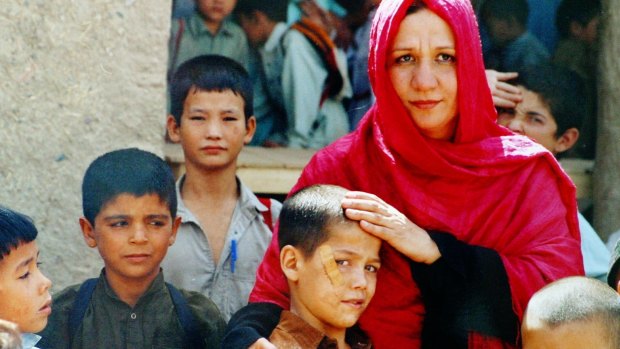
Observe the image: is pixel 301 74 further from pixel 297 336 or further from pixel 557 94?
pixel 297 336

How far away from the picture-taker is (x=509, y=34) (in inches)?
266

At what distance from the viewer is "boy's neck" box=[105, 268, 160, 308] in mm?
4438

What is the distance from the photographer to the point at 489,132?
419cm

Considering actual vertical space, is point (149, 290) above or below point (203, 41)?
below

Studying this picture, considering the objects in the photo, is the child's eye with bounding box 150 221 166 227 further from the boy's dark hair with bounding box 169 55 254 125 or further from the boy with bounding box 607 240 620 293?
the boy with bounding box 607 240 620 293

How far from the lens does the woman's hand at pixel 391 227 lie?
3.87 m

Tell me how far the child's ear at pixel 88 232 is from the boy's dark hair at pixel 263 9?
8.60ft

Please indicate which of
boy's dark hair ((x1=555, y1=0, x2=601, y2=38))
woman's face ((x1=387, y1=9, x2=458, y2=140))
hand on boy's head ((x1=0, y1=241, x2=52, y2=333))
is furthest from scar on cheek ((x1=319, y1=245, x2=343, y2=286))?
boy's dark hair ((x1=555, y1=0, x2=601, y2=38))

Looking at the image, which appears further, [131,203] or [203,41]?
[203,41]

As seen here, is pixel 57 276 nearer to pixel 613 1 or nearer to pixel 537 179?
pixel 537 179

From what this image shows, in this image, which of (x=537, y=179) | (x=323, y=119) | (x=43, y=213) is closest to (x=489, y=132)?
(x=537, y=179)

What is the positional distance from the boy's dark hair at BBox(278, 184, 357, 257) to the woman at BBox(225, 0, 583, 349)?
6 centimetres

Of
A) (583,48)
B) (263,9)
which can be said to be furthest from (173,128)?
(583,48)

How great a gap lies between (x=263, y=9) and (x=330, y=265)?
3255 millimetres
